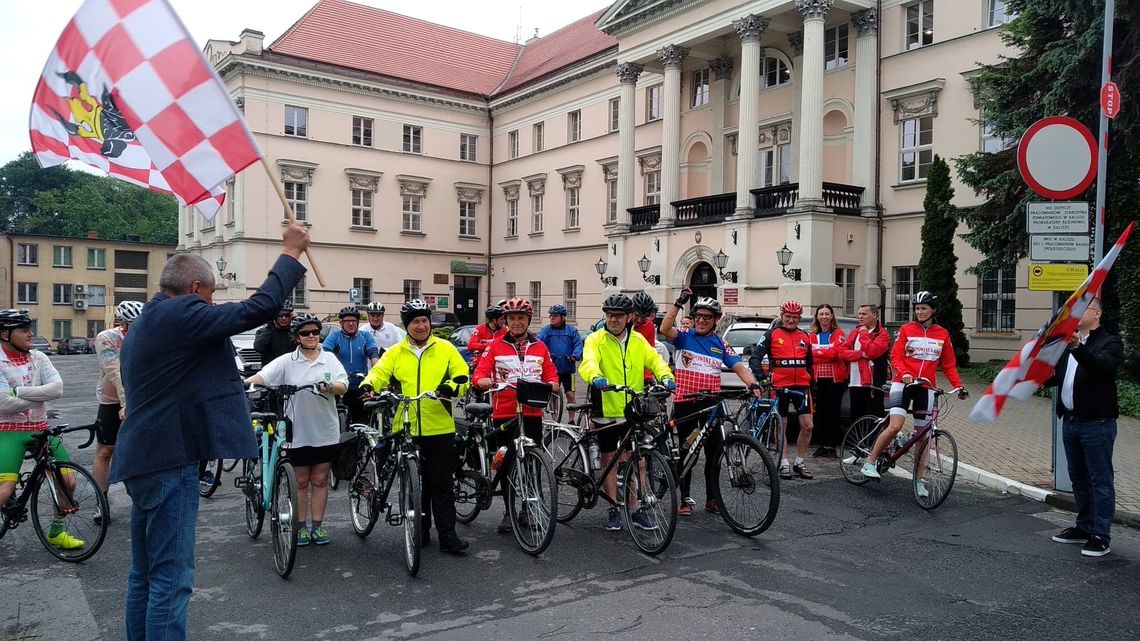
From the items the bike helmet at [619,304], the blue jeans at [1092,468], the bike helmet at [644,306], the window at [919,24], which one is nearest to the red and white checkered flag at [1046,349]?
the blue jeans at [1092,468]

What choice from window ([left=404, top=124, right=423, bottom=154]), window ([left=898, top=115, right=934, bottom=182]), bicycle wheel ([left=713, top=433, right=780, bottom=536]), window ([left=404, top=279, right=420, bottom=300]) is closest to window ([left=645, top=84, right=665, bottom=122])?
window ([left=898, top=115, right=934, bottom=182])

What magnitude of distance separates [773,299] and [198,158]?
24.5 metres

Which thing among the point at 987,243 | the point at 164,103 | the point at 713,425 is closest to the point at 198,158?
the point at 164,103

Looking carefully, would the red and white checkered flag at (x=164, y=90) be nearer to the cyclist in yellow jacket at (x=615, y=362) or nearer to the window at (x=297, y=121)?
the cyclist in yellow jacket at (x=615, y=362)

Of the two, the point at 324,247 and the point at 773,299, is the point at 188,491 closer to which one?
the point at 773,299

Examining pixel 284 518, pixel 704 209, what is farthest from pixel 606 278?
pixel 284 518

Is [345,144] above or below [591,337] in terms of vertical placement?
above

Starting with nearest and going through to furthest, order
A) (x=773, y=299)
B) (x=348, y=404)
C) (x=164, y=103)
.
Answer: (x=164, y=103), (x=348, y=404), (x=773, y=299)

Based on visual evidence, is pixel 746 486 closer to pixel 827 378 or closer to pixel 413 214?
pixel 827 378

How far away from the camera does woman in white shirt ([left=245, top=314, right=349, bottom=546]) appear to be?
6.78 m

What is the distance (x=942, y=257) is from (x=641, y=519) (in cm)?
2032

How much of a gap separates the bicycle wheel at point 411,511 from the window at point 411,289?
131 ft

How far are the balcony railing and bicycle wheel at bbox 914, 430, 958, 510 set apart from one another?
855 inches

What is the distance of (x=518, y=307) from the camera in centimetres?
780
